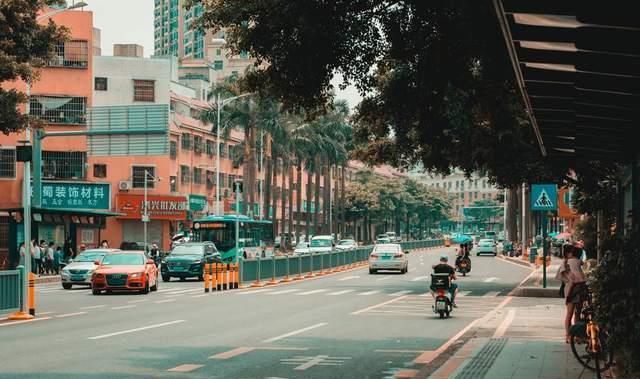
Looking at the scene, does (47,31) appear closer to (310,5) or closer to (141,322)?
(141,322)

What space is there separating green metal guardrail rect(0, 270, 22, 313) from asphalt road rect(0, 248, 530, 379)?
2.24ft

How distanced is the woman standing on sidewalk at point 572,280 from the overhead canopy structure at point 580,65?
11.8ft

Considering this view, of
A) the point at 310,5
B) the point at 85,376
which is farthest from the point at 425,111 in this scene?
the point at 85,376

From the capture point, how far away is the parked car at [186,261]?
46219 mm

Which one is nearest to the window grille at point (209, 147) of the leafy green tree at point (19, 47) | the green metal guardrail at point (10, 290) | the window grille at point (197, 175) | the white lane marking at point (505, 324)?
the window grille at point (197, 175)

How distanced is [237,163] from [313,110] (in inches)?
2955

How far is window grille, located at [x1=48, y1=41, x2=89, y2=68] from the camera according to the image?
65562mm

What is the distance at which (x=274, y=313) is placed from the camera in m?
25.8

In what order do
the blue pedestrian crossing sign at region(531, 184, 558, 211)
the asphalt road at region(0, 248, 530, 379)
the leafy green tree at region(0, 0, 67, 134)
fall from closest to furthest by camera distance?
the asphalt road at region(0, 248, 530, 379) < the blue pedestrian crossing sign at region(531, 184, 558, 211) < the leafy green tree at region(0, 0, 67, 134)

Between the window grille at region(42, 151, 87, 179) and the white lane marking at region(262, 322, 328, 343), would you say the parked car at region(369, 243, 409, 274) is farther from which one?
the white lane marking at region(262, 322, 328, 343)

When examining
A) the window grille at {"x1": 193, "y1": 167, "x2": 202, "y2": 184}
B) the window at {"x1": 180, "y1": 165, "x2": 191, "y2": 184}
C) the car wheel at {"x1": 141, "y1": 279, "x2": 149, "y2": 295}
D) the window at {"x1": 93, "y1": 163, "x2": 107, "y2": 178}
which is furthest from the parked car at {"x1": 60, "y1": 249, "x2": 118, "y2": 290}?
the window grille at {"x1": 193, "y1": 167, "x2": 202, "y2": 184}

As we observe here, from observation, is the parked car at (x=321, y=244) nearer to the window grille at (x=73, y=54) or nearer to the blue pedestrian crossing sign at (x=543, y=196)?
the window grille at (x=73, y=54)

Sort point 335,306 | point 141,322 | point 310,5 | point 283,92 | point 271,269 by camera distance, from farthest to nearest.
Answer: point 271,269 → point 335,306 → point 141,322 → point 283,92 → point 310,5

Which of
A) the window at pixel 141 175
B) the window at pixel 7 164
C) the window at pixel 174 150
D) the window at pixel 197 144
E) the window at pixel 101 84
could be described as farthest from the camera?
the window at pixel 197 144
